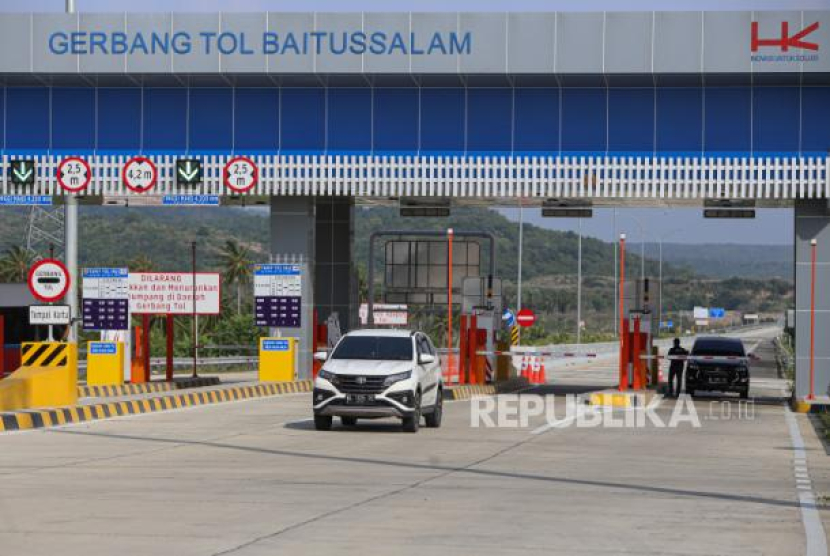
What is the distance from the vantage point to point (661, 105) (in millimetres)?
42250

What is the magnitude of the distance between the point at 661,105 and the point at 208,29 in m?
11.3

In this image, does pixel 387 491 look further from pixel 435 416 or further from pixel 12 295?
pixel 12 295

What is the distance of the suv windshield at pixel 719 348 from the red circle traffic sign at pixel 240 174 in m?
13.0

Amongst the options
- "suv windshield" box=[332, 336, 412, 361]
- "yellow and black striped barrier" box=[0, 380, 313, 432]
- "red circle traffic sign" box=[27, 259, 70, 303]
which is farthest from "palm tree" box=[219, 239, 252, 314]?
"suv windshield" box=[332, 336, 412, 361]

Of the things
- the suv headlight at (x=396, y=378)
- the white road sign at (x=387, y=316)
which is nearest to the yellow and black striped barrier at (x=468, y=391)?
the suv headlight at (x=396, y=378)

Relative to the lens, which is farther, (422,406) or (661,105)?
(661,105)

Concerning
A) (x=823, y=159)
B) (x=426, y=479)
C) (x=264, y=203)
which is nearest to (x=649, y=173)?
(x=823, y=159)

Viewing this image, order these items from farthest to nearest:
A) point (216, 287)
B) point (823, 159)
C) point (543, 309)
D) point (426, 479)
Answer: point (543, 309) < point (216, 287) < point (823, 159) < point (426, 479)

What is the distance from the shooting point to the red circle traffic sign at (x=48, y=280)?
2862 cm

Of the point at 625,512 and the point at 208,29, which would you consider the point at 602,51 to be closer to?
the point at 208,29

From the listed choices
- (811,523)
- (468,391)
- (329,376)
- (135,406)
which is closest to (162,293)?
(468,391)

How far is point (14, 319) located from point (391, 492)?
36355 mm

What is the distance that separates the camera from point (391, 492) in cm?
1691

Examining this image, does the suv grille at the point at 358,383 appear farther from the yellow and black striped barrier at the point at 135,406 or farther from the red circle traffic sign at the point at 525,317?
the red circle traffic sign at the point at 525,317
